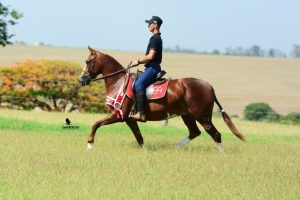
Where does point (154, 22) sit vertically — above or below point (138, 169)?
above

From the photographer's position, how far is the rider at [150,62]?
14.1 meters

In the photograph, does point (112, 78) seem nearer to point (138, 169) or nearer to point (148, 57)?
point (148, 57)

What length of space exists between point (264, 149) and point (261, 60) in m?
64.8

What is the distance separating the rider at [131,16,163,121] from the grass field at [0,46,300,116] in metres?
30.5

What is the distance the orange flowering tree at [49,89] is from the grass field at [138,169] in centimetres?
1441

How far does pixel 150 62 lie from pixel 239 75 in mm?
52474

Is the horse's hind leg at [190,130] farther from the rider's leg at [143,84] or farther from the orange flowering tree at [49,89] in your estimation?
the orange flowering tree at [49,89]

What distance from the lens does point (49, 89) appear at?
3294 centimetres

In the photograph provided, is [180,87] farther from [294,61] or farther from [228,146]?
[294,61]

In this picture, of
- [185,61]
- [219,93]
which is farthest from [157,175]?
[185,61]

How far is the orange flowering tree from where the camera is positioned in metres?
32.9

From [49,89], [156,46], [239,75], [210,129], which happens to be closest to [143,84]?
[156,46]

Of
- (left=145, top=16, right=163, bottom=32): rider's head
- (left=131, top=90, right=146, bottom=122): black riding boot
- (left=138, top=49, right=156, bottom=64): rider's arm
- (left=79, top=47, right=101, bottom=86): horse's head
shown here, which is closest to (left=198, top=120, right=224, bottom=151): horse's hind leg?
(left=131, top=90, right=146, bottom=122): black riding boot

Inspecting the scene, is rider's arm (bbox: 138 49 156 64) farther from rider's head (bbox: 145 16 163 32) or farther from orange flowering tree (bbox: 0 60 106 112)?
orange flowering tree (bbox: 0 60 106 112)
